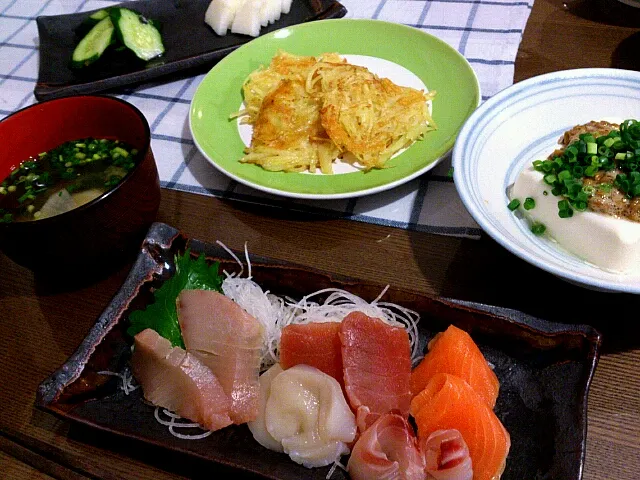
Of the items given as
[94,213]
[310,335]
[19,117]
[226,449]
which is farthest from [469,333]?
[19,117]

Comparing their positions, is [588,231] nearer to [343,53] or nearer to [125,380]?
[125,380]

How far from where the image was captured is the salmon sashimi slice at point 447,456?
3.96ft

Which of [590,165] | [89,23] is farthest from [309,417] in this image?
[89,23]

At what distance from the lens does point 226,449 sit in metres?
1.34

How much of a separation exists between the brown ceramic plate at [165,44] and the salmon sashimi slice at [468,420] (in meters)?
2.04

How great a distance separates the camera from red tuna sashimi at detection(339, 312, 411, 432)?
135cm

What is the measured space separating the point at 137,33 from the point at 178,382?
2021 mm

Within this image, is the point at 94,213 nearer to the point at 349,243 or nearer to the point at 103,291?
the point at 103,291

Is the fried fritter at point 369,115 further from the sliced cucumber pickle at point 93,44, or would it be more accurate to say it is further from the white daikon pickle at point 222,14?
the sliced cucumber pickle at point 93,44

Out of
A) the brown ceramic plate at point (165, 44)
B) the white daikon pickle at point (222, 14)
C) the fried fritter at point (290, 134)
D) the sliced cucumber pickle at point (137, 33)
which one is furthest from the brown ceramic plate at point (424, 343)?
the white daikon pickle at point (222, 14)

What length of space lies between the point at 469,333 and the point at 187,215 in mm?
1125

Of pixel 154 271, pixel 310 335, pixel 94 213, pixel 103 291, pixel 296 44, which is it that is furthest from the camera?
pixel 296 44

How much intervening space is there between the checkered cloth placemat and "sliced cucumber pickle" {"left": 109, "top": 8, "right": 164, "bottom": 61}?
16 cm

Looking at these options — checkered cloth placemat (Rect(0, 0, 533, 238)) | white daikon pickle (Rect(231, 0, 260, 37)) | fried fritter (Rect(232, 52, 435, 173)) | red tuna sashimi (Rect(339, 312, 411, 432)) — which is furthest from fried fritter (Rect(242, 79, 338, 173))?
red tuna sashimi (Rect(339, 312, 411, 432))
